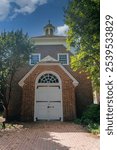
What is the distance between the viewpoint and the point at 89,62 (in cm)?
1229

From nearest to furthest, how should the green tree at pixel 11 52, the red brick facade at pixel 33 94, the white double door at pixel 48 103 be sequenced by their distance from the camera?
the green tree at pixel 11 52 → the red brick facade at pixel 33 94 → the white double door at pixel 48 103

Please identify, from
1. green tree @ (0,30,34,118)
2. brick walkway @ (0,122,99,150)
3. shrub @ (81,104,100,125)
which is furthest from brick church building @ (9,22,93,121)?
brick walkway @ (0,122,99,150)

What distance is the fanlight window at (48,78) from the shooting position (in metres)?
15.8

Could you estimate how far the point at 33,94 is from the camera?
604 inches

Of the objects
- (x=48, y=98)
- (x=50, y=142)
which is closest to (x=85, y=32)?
(x=50, y=142)

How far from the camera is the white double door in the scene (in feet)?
50.2

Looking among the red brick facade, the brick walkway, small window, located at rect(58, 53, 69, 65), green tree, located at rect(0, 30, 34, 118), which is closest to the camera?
the brick walkway

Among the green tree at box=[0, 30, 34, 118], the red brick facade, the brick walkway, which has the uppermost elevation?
the green tree at box=[0, 30, 34, 118]

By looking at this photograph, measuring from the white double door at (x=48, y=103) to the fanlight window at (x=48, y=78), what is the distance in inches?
15.4

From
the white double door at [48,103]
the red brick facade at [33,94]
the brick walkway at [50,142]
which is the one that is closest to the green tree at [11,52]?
the red brick facade at [33,94]

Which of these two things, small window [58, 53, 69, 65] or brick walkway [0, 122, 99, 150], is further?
small window [58, 53, 69, 65]

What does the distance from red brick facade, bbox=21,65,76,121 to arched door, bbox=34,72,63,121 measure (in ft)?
0.84

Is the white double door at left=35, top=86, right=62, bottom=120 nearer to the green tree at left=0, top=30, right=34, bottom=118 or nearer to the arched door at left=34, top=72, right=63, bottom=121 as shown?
the arched door at left=34, top=72, right=63, bottom=121

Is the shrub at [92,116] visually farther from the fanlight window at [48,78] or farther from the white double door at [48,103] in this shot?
the fanlight window at [48,78]
